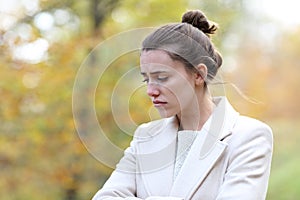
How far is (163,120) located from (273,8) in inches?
119

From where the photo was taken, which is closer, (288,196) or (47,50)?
(47,50)

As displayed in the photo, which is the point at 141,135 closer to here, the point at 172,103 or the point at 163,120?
the point at 163,120

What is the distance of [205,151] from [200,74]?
169 mm

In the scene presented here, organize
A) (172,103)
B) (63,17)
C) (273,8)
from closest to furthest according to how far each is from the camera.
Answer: (172,103)
(63,17)
(273,8)

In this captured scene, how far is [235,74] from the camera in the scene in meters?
4.24

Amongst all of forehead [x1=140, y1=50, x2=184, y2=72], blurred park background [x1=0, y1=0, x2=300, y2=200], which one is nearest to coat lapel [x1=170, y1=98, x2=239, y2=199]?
forehead [x1=140, y1=50, x2=184, y2=72]

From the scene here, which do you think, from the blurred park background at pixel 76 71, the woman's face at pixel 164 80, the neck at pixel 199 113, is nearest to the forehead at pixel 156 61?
the woman's face at pixel 164 80

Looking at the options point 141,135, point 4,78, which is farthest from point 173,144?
point 4,78

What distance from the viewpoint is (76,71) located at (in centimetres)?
396

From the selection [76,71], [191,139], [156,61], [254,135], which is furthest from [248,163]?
[76,71]

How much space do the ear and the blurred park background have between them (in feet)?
6.97

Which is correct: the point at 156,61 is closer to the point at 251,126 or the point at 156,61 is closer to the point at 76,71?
the point at 251,126

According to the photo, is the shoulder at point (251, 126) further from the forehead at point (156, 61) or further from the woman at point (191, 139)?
the forehead at point (156, 61)

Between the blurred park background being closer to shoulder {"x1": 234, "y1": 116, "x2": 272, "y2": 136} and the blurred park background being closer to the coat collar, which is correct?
the coat collar
